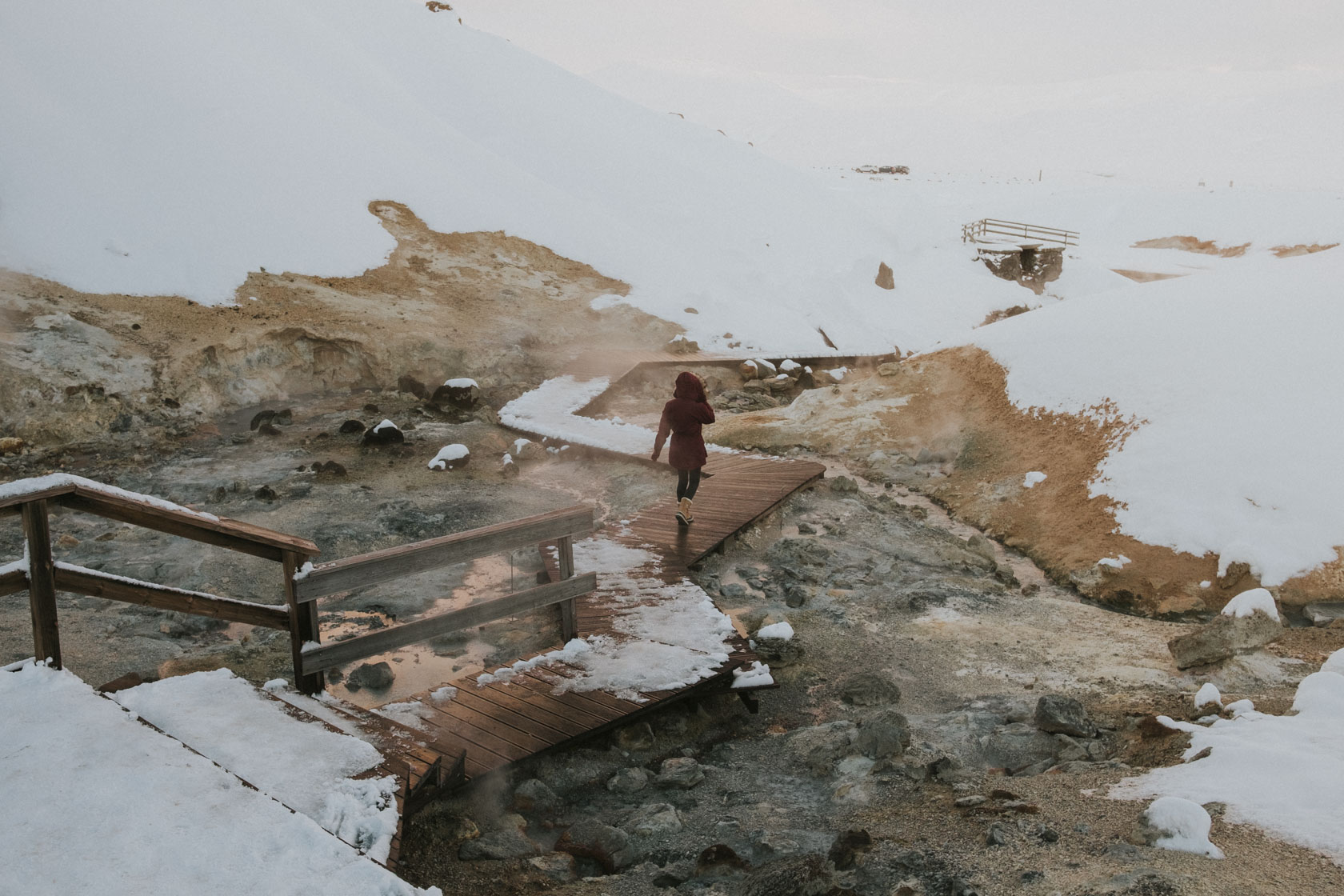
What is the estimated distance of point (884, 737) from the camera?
5570mm

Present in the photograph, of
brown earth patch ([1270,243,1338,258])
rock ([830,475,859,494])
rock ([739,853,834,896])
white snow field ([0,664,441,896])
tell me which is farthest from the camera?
brown earth patch ([1270,243,1338,258])

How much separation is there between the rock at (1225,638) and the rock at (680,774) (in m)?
4.27

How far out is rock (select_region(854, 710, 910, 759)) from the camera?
5547mm

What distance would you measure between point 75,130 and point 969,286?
28141mm

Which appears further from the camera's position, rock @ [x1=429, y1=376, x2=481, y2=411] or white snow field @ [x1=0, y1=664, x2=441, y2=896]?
rock @ [x1=429, y1=376, x2=481, y2=411]

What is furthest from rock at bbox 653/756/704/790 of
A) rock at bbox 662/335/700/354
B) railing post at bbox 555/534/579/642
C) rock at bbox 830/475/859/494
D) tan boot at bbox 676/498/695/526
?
rock at bbox 662/335/700/354

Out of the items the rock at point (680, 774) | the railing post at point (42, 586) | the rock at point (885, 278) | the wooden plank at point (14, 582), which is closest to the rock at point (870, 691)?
the rock at point (680, 774)

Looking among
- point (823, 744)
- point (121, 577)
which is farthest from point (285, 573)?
point (823, 744)

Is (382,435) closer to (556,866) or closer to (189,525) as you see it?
(189,525)

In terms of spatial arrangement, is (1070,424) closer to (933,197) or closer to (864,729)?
(864,729)

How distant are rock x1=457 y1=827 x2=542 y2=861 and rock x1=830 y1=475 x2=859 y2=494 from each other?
327 inches

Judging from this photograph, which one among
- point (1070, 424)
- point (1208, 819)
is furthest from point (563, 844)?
point (1070, 424)

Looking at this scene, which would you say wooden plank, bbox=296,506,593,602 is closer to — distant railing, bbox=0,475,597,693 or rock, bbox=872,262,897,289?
distant railing, bbox=0,475,597,693

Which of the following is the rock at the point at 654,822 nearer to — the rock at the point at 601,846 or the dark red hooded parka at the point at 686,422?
the rock at the point at 601,846
